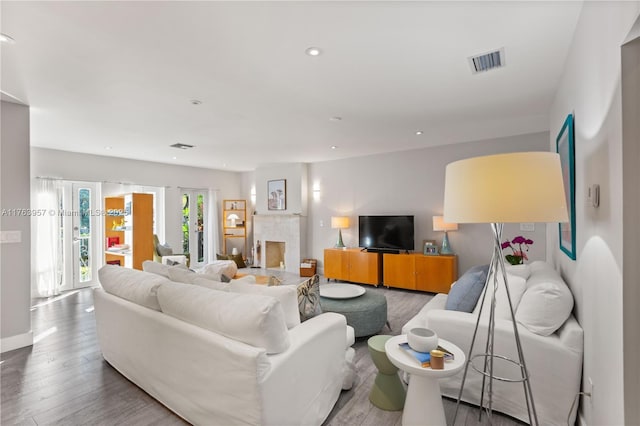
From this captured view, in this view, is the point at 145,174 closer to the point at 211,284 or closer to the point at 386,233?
the point at 386,233

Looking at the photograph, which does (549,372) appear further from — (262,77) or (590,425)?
(262,77)

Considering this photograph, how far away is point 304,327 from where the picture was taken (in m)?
1.94

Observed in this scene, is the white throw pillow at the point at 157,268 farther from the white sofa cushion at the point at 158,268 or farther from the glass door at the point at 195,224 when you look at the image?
the glass door at the point at 195,224

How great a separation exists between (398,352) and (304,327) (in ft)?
1.94

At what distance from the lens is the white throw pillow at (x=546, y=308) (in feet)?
6.13

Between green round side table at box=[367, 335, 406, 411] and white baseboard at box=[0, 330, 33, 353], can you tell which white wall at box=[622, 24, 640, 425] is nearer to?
green round side table at box=[367, 335, 406, 411]

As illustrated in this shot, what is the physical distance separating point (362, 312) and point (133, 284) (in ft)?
6.77

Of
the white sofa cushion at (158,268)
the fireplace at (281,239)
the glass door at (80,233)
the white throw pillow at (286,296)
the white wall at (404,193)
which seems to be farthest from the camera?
the fireplace at (281,239)

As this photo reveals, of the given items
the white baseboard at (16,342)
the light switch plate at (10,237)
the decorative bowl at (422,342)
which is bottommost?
the white baseboard at (16,342)

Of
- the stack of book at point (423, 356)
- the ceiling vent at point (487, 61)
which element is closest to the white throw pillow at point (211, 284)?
the stack of book at point (423, 356)

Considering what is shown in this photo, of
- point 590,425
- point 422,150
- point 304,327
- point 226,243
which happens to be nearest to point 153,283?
point 304,327

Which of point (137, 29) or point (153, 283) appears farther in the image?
point (153, 283)

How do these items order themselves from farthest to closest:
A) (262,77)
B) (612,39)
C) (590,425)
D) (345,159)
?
(345,159) → (262,77) → (590,425) → (612,39)

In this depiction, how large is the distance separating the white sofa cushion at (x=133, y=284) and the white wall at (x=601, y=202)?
251 centimetres
